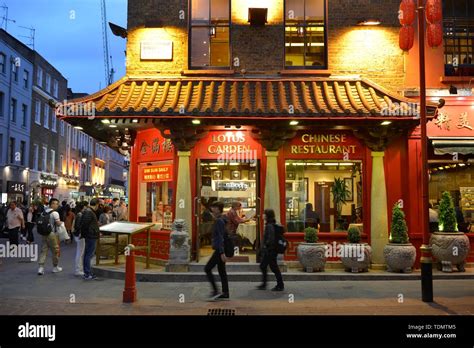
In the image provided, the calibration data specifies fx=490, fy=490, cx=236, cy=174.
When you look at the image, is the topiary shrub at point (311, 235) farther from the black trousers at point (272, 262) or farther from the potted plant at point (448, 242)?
the potted plant at point (448, 242)

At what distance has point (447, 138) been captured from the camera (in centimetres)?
1320

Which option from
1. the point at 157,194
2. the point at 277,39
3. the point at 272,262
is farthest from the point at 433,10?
the point at 157,194

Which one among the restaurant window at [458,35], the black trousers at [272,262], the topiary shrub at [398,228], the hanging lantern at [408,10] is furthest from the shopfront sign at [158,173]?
the restaurant window at [458,35]

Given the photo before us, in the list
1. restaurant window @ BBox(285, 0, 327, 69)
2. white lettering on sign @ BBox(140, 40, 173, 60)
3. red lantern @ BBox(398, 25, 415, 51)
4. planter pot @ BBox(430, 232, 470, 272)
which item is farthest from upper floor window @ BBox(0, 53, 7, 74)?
planter pot @ BBox(430, 232, 470, 272)

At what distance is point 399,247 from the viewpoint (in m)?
12.0

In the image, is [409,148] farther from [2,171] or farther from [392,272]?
[2,171]

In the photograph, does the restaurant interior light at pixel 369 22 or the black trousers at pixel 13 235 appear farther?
the black trousers at pixel 13 235

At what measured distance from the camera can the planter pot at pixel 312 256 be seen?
1215cm

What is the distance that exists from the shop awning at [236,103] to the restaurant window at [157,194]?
132 cm

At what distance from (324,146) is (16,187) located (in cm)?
2726

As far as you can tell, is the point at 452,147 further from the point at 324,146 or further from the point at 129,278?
Result: the point at 129,278

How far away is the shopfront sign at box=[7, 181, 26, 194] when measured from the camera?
109 ft

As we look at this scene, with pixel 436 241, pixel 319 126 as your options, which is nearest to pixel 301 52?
pixel 319 126

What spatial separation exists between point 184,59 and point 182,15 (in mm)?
1290
